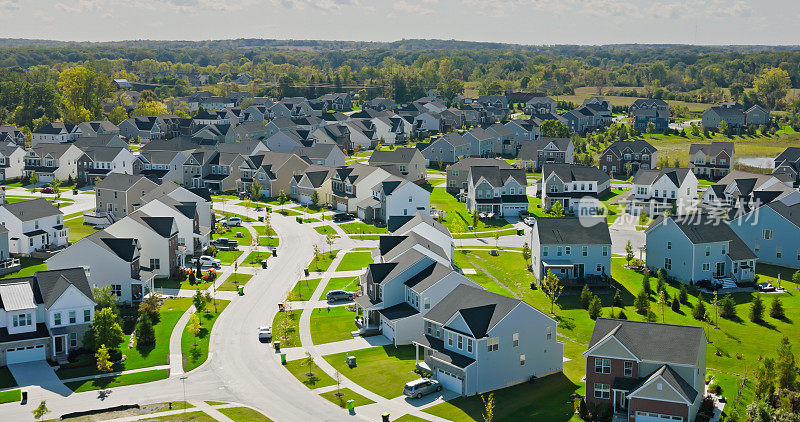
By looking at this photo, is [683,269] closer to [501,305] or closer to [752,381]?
[752,381]

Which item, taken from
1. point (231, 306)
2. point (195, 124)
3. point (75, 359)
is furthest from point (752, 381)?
point (195, 124)

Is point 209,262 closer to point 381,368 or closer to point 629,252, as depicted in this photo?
point 381,368

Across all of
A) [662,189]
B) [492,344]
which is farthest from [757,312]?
[662,189]

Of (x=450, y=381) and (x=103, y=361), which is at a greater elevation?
(x=103, y=361)

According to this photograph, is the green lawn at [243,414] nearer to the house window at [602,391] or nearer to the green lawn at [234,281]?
the house window at [602,391]

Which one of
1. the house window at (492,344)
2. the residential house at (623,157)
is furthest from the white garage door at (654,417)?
the residential house at (623,157)

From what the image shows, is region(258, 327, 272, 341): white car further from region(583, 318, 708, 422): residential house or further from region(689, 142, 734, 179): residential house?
region(689, 142, 734, 179): residential house
